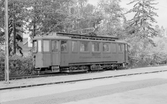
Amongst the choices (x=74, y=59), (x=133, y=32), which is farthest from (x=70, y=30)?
(x=133, y=32)

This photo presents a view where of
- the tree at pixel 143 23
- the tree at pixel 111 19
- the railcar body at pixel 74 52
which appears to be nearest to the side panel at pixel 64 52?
the railcar body at pixel 74 52

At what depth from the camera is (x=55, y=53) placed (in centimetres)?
1809

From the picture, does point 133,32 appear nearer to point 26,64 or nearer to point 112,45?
point 112,45

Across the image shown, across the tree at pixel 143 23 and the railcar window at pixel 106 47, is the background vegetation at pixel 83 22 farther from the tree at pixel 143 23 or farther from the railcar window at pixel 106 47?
the railcar window at pixel 106 47

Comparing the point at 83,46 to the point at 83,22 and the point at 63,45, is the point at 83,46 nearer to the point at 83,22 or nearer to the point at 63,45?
the point at 63,45

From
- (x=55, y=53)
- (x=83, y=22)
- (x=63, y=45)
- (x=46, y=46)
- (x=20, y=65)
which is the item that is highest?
(x=83, y=22)

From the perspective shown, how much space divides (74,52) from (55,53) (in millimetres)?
1865

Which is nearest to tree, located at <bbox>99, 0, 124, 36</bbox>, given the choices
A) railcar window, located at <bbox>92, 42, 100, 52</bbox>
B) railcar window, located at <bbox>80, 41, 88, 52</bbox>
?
railcar window, located at <bbox>92, 42, 100, 52</bbox>

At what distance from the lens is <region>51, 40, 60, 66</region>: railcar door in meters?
17.9

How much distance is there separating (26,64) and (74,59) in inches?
157

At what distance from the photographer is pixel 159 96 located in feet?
29.9

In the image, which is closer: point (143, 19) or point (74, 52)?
point (74, 52)

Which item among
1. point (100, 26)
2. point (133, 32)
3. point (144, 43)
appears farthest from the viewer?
point (133, 32)

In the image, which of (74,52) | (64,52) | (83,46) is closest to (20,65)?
(64,52)
